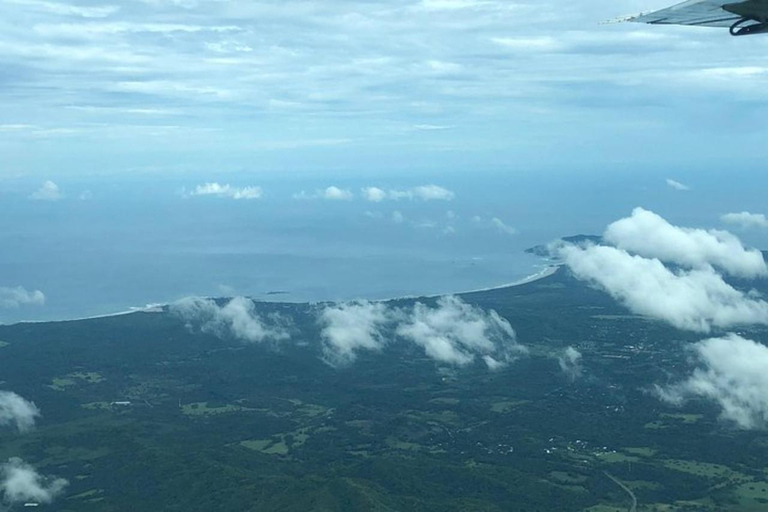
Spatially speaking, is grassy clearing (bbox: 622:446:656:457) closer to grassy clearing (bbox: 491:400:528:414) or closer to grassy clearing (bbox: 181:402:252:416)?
grassy clearing (bbox: 491:400:528:414)

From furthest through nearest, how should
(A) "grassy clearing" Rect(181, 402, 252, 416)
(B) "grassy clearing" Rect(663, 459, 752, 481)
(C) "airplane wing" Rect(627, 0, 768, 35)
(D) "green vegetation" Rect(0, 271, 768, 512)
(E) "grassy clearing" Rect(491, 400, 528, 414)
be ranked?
(E) "grassy clearing" Rect(491, 400, 528, 414), (A) "grassy clearing" Rect(181, 402, 252, 416), (B) "grassy clearing" Rect(663, 459, 752, 481), (D) "green vegetation" Rect(0, 271, 768, 512), (C) "airplane wing" Rect(627, 0, 768, 35)

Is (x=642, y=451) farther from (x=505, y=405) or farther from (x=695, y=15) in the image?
(x=695, y=15)

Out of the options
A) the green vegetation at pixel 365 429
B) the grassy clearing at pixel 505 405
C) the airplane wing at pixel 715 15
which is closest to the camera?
the airplane wing at pixel 715 15

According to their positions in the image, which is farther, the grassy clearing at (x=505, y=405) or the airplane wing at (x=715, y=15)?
the grassy clearing at (x=505, y=405)

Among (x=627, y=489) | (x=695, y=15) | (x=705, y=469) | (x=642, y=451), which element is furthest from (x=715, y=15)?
(x=642, y=451)

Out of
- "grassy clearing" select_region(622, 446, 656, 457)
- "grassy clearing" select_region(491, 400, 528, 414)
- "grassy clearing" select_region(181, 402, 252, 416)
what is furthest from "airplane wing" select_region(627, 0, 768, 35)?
"grassy clearing" select_region(181, 402, 252, 416)

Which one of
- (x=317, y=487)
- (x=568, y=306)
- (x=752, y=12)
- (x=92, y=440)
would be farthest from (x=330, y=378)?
(x=752, y=12)

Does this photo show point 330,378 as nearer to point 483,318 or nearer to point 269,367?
point 269,367

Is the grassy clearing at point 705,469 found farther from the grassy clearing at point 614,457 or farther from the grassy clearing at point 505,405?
the grassy clearing at point 505,405

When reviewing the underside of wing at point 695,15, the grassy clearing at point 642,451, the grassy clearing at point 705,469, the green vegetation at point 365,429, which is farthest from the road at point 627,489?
the underside of wing at point 695,15

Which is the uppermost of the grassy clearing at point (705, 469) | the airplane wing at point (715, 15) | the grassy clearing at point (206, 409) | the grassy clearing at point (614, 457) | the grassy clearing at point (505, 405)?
the airplane wing at point (715, 15)
